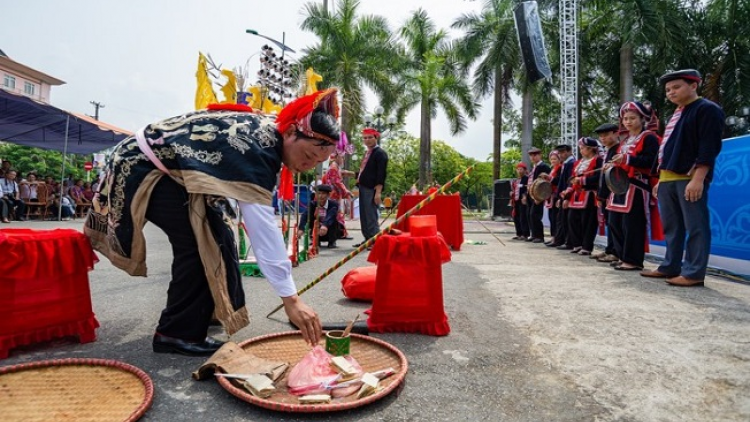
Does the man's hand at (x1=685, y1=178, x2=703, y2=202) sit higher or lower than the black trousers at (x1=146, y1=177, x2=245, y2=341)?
higher

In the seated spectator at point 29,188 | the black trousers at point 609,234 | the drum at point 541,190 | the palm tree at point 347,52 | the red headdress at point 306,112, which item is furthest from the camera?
the palm tree at point 347,52

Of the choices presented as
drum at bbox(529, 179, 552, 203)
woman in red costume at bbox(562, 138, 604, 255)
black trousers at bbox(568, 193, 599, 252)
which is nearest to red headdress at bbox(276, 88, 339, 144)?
woman in red costume at bbox(562, 138, 604, 255)

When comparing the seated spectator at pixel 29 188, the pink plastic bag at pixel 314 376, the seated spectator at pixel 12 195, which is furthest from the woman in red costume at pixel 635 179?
the seated spectator at pixel 29 188

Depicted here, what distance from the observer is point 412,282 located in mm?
2619

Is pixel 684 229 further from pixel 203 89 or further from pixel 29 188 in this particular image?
pixel 29 188

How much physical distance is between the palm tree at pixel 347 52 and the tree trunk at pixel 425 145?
6.82 ft

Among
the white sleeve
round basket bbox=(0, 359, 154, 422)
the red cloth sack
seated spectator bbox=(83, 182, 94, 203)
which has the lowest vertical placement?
round basket bbox=(0, 359, 154, 422)

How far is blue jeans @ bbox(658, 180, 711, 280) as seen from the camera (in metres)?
3.86

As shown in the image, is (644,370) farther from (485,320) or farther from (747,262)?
(747,262)

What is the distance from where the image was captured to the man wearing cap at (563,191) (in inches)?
280

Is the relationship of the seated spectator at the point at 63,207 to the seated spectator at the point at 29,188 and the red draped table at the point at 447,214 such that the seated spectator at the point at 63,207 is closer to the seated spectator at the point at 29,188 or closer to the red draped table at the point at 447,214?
the seated spectator at the point at 29,188

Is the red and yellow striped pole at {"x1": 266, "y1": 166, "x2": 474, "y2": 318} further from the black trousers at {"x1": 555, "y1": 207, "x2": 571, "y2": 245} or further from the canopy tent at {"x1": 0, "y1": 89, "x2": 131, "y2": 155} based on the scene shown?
the canopy tent at {"x1": 0, "y1": 89, "x2": 131, "y2": 155}

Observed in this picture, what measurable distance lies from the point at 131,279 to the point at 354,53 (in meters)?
18.7

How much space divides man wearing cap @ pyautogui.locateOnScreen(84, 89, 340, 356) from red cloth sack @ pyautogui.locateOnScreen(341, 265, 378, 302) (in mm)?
1279
